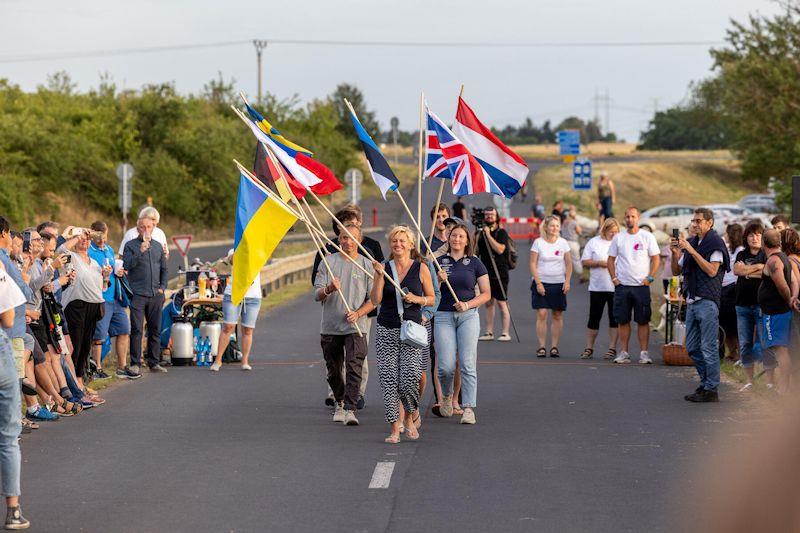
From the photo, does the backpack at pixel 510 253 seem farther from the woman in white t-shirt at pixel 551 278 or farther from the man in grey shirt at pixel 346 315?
the man in grey shirt at pixel 346 315

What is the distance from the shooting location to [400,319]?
1091 cm

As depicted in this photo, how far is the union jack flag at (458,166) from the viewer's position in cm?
1338

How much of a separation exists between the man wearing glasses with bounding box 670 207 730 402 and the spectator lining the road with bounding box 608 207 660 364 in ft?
7.90

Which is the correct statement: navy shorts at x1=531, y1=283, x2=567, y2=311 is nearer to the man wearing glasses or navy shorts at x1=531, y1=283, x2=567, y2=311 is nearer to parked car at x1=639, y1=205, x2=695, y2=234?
the man wearing glasses

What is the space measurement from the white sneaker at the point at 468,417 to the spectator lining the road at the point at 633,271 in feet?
16.2

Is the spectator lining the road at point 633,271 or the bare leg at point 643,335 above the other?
the spectator lining the road at point 633,271

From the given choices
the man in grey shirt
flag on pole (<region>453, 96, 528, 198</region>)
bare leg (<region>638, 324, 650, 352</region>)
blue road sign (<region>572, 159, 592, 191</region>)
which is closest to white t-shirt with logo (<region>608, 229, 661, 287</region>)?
bare leg (<region>638, 324, 650, 352</region>)

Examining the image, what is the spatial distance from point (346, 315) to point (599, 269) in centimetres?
637

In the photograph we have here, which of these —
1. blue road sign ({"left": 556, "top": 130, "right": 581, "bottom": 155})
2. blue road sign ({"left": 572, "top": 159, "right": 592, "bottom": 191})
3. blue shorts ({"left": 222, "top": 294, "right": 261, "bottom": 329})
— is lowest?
blue shorts ({"left": 222, "top": 294, "right": 261, "bottom": 329})

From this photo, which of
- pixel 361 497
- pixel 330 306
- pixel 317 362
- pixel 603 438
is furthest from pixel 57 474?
pixel 317 362

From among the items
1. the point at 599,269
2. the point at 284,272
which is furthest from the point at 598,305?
the point at 284,272

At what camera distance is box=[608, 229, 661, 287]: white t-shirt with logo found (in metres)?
16.0

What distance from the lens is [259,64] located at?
8650cm

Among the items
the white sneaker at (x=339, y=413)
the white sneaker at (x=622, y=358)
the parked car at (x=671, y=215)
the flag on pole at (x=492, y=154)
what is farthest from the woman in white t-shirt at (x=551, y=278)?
the parked car at (x=671, y=215)
